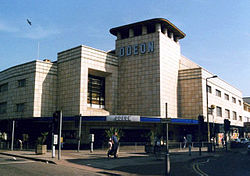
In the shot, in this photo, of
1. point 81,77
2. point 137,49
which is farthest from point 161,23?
point 81,77

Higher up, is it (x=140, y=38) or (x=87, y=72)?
(x=140, y=38)

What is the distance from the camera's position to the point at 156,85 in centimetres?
4341

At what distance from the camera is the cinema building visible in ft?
133

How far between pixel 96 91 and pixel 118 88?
4.42 meters

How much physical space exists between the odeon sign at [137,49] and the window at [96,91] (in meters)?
6.23

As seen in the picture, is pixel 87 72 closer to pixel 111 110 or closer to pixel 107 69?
pixel 107 69

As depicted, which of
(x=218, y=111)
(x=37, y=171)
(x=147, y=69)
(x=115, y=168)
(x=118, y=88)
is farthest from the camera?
(x=218, y=111)

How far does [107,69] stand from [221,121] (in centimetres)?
2640

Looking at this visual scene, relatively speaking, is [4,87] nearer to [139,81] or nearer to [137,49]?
[139,81]

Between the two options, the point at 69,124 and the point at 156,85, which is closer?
the point at 69,124

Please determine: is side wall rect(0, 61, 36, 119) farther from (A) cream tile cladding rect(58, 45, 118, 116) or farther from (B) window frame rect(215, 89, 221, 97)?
(B) window frame rect(215, 89, 221, 97)

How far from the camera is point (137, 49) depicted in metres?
46.8

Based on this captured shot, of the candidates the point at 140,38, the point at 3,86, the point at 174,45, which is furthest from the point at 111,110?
the point at 3,86

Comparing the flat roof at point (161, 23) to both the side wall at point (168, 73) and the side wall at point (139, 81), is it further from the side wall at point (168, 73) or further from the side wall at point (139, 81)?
the side wall at point (139, 81)
